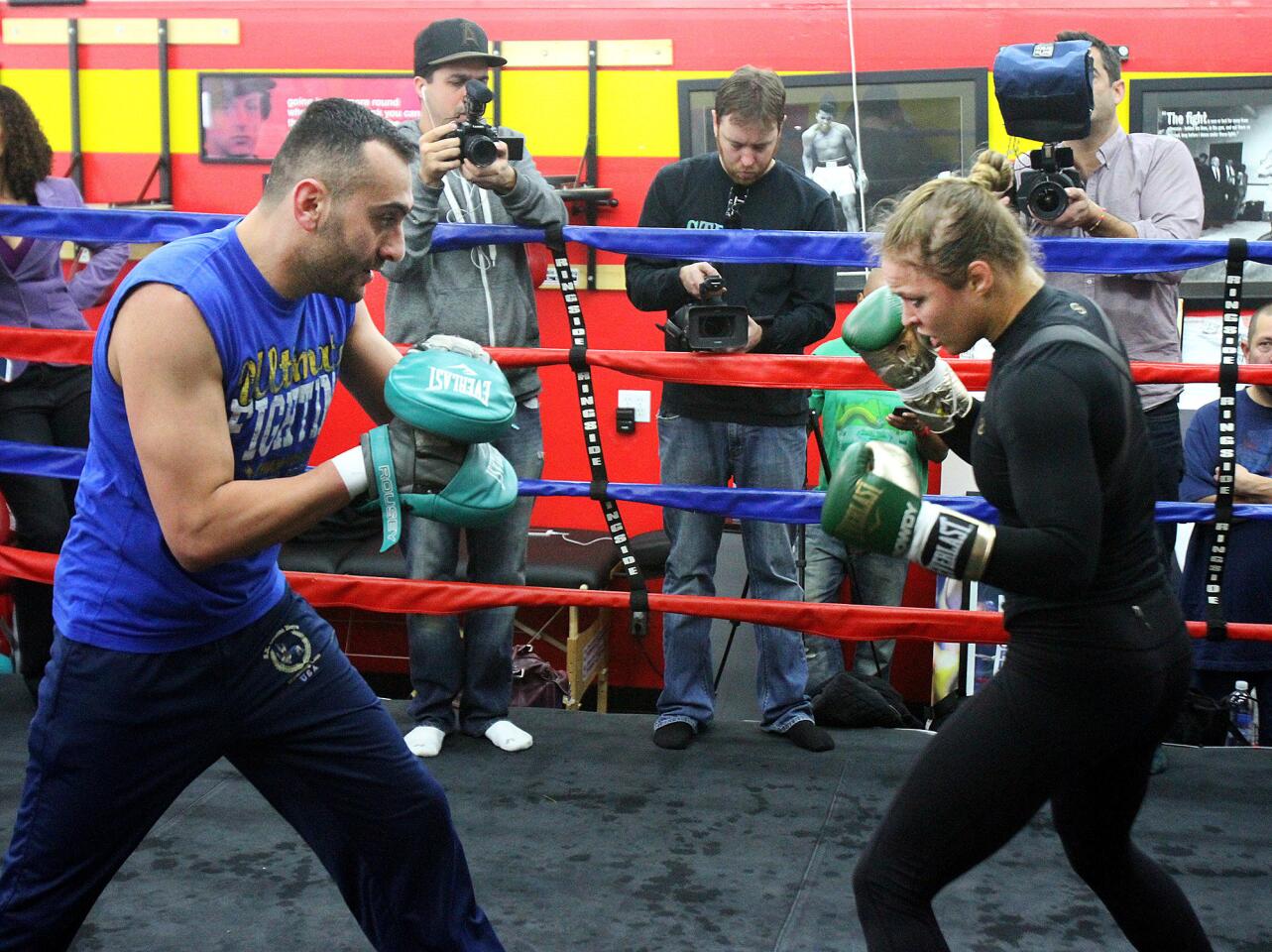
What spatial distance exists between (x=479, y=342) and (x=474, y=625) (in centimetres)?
73

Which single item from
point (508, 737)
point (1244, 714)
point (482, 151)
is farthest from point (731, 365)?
point (1244, 714)

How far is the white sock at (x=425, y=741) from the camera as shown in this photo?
3.44m

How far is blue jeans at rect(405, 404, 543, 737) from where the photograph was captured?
353 centimetres

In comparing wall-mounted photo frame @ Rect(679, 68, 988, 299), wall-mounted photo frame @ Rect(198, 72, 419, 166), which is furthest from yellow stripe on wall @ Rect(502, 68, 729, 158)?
wall-mounted photo frame @ Rect(198, 72, 419, 166)

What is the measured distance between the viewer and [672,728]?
140 inches

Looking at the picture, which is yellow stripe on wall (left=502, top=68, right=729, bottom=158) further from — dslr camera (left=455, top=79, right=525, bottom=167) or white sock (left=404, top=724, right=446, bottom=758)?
white sock (left=404, top=724, right=446, bottom=758)

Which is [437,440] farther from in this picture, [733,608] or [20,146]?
[20,146]

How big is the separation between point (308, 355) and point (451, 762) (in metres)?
1.58

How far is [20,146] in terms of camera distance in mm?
3680

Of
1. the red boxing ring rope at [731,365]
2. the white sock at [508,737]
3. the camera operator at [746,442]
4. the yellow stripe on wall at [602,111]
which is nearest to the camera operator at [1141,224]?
the red boxing ring rope at [731,365]

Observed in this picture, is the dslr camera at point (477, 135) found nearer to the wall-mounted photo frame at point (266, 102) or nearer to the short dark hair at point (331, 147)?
the short dark hair at point (331, 147)

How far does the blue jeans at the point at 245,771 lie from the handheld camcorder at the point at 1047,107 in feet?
6.66

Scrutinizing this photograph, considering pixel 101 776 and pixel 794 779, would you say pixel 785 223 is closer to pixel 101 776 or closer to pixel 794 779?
pixel 794 779

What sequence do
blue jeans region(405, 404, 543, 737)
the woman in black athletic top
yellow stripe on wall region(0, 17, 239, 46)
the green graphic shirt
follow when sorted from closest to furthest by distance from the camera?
the woman in black athletic top, blue jeans region(405, 404, 543, 737), the green graphic shirt, yellow stripe on wall region(0, 17, 239, 46)
